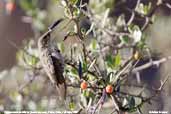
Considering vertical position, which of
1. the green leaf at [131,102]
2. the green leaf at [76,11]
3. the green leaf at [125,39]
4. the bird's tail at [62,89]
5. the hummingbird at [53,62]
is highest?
the green leaf at [76,11]

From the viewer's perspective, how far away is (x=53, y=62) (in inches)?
83.2

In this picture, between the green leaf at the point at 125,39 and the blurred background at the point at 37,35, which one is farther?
the blurred background at the point at 37,35

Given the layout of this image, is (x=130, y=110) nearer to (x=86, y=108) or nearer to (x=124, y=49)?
(x=86, y=108)

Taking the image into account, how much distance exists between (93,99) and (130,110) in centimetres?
23

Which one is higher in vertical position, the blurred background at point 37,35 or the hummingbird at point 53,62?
the blurred background at point 37,35

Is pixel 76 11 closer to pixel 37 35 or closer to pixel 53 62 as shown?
pixel 53 62

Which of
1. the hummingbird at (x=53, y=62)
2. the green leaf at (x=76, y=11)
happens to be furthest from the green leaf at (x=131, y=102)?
the green leaf at (x=76, y=11)

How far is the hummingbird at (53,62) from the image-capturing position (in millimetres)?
2076

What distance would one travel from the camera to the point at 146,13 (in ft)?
9.00

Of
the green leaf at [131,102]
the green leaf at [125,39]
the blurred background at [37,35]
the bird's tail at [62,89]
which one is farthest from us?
the blurred background at [37,35]

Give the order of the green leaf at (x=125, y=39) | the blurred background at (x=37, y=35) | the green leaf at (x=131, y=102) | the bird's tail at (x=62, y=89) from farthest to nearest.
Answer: the blurred background at (x=37, y=35) < the green leaf at (x=125, y=39) < the green leaf at (x=131, y=102) < the bird's tail at (x=62, y=89)

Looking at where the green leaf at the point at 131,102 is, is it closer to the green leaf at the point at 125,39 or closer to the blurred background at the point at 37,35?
the blurred background at the point at 37,35

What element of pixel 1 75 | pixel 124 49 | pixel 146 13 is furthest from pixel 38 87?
pixel 146 13

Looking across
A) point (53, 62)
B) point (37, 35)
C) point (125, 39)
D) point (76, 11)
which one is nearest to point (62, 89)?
point (53, 62)
